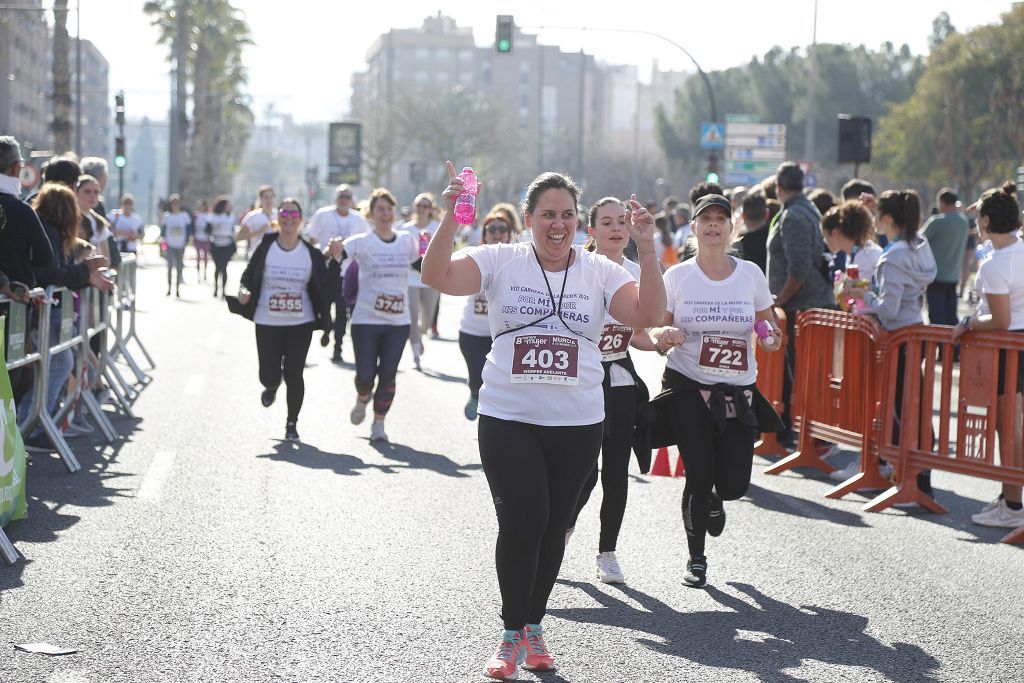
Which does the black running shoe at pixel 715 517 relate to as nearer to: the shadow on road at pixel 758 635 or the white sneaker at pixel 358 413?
the shadow on road at pixel 758 635

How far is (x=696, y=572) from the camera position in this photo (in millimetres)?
6816

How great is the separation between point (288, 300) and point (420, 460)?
1.74 meters

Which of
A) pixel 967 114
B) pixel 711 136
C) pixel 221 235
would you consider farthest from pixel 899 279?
pixel 967 114

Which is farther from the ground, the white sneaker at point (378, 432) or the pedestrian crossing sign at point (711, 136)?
the pedestrian crossing sign at point (711, 136)

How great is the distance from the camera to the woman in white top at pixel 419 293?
16750 mm

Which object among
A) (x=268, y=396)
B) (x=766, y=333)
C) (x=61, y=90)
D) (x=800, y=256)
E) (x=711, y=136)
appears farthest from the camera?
(x=61, y=90)

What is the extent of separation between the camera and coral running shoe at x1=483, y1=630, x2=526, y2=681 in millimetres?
5188

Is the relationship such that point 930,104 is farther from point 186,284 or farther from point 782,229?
point 782,229

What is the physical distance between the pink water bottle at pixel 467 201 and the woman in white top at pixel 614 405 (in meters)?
1.78

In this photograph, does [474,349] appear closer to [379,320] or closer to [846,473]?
[379,320]

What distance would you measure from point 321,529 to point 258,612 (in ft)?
6.05

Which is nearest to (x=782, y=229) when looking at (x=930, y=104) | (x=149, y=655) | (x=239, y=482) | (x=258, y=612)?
(x=239, y=482)

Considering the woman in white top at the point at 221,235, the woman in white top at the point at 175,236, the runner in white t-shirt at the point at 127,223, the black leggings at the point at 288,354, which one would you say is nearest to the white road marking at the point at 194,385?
the black leggings at the point at 288,354

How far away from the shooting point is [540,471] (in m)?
5.21
